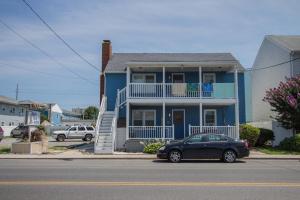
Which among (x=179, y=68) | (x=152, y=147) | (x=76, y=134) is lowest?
(x=152, y=147)

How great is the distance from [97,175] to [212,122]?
18.1 metres

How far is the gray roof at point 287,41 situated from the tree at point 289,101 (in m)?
5.79

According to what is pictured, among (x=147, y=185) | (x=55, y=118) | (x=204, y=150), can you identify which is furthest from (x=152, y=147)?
(x=55, y=118)

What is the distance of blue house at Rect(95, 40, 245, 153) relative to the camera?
2688cm

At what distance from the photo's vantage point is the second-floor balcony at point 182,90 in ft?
89.1

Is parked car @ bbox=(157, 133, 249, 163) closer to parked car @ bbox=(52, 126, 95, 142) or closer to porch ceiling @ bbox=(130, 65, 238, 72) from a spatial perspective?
porch ceiling @ bbox=(130, 65, 238, 72)

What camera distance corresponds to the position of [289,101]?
2539cm

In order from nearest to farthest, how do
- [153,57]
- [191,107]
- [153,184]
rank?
[153,184]
[191,107]
[153,57]

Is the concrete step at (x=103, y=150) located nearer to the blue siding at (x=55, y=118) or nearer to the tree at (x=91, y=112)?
the blue siding at (x=55, y=118)

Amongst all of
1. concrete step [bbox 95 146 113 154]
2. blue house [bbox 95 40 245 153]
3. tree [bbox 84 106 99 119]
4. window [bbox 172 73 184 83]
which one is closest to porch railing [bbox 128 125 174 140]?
blue house [bbox 95 40 245 153]

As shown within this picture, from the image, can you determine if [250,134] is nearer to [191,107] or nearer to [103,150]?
[191,107]

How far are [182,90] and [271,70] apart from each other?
12.0 m

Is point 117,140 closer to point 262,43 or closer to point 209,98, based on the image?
point 209,98

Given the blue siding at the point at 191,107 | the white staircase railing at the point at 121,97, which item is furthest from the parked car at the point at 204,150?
the blue siding at the point at 191,107
